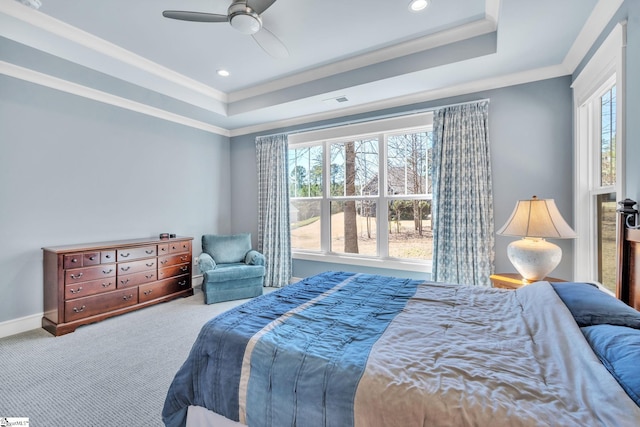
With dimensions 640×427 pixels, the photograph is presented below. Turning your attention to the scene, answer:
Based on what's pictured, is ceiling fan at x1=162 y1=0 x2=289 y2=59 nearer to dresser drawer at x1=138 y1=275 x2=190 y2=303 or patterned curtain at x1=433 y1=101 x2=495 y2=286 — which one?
patterned curtain at x1=433 y1=101 x2=495 y2=286

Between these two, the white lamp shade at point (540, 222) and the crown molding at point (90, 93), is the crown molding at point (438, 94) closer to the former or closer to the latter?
the crown molding at point (90, 93)

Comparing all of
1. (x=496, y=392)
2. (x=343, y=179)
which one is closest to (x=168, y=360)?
(x=496, y=392)

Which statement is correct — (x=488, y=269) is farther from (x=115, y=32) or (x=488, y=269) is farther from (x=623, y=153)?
(x=115, y=32)

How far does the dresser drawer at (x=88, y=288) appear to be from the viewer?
9.70 ft

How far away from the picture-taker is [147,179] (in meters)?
4.10

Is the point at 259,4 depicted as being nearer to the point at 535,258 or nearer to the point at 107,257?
the point at 535,258

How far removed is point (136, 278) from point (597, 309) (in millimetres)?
4195

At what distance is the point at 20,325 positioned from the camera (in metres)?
2.99

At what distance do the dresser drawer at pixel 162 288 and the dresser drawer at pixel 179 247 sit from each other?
15.0 inches

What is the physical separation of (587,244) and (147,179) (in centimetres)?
524

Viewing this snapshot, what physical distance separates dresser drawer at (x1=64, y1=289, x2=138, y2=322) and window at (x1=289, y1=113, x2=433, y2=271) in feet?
7.70

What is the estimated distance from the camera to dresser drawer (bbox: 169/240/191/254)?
3950 millimetres

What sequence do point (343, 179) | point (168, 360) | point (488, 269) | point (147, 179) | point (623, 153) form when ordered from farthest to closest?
point (343, 179)
point (147, 179)
point (488, 269)
point (168, 360)
point (623, 153)

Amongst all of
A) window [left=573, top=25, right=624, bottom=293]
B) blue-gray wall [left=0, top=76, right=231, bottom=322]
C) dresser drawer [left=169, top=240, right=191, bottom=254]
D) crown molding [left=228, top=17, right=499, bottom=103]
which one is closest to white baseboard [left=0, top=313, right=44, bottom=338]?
blue-gray wall [left=0, top=76, right=231, bottom=322]
